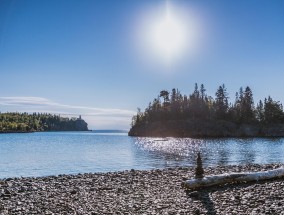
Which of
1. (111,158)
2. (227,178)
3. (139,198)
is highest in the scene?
(227,178)

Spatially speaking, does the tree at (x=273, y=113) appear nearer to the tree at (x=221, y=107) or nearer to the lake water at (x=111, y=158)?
the tree at (x=221, y=107)

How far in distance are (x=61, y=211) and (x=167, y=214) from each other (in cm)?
596

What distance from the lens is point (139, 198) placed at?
67.4 ft

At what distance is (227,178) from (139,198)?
7607 millimetres

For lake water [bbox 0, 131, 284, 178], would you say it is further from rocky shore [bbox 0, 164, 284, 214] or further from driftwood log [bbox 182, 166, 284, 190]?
driftwood log [bbox 182, 166, 284, 190]

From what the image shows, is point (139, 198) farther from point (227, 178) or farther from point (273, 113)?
point (273, 113)

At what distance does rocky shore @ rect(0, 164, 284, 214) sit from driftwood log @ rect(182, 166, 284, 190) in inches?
25.6

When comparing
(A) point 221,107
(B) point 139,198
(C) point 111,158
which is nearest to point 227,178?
(B) point 139,198

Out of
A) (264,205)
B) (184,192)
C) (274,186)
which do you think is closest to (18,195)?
(184,192)

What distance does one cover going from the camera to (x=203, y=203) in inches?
718

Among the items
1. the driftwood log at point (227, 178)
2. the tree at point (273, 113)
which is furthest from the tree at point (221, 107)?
the driftwood log at point (227, 178)

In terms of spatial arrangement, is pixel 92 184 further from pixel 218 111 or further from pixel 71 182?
pixel 218 111

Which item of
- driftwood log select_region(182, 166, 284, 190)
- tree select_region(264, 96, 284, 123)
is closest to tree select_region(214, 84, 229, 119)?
tree select_region(264, 96, 284, 123)

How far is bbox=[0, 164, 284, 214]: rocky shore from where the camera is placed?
17078 millimetres
